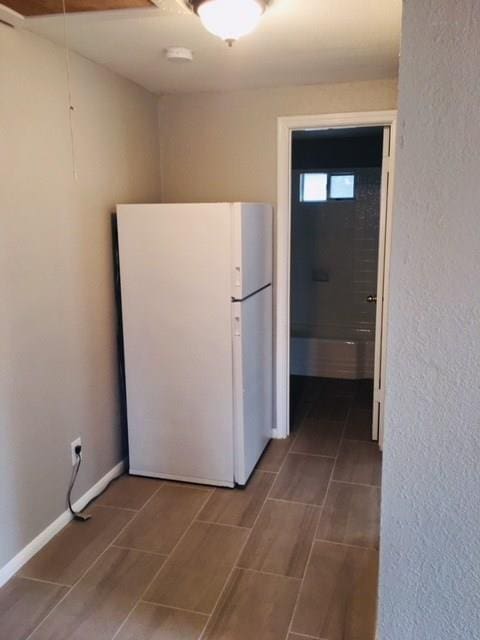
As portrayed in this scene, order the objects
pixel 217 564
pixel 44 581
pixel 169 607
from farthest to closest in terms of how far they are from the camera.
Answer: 1. pixel 217 564
2. pixel 44 581
3. pixel 169 607

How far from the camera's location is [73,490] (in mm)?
2725

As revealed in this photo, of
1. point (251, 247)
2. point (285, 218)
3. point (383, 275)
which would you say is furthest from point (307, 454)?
point (285, 218)

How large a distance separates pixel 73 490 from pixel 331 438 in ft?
5.70

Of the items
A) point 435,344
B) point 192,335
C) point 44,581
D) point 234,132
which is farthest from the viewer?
point 234,132

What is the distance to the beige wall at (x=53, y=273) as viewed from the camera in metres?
2.21

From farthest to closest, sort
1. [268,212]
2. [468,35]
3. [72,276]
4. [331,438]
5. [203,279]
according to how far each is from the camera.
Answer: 1. [331,438]
2. [268,212]
3. [203,279]
4. [72,276]
5. [468,35]

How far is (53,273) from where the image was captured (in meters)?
2.47

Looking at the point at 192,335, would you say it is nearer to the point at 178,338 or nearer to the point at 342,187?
the point at 178,338

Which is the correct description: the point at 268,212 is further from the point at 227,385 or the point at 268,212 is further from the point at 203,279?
the point at 227,385

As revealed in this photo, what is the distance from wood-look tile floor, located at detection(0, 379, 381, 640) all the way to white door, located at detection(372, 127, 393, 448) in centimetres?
35

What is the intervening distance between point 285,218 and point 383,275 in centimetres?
72

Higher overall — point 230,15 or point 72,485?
point 230,15

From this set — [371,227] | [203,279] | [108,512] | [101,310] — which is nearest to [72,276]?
[101,310]

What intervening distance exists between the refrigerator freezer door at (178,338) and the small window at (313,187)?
284cm
